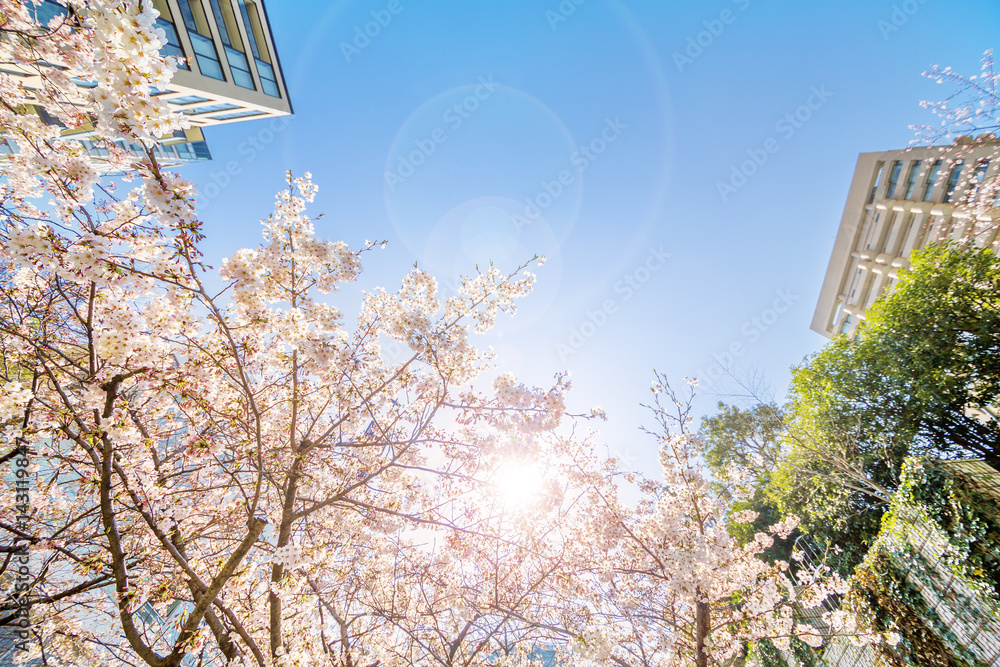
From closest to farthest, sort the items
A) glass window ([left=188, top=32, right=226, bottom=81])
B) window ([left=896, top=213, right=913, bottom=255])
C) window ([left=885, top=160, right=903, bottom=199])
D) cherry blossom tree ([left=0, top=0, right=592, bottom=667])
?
1. cherry blossom tree ([left=0, top=0, right=592, bottom=667])
2. glass window ([left=188, top=32, right=226, bottom=81])
3. window ([left=896, top=213, right=913, bottom=255])
4. window ([left=885, top=160, right=903, bottom=199])

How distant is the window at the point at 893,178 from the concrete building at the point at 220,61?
3344 centimetres

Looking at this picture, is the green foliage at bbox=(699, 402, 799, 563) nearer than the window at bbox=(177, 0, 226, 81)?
No

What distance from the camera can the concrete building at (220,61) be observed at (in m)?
13.0

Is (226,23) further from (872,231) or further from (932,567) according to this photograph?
(872,231)

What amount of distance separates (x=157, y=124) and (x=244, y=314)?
236 centimetres

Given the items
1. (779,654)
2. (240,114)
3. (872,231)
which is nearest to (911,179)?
(872,231)

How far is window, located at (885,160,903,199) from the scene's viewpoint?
64.1 ft

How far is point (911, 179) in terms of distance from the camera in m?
18.7

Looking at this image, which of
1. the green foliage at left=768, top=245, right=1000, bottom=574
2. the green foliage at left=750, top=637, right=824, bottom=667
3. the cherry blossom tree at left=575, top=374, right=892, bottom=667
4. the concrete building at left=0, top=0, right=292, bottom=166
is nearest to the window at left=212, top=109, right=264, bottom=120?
the concrete building at left=0, top=0, right=292, bottom=166

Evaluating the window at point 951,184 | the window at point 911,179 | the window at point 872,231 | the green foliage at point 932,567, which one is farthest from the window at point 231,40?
the window at point 872,231

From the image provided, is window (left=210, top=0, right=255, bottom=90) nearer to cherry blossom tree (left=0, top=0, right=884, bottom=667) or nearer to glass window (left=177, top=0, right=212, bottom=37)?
glass window (left=177, top=0, right=212, bottom=37)

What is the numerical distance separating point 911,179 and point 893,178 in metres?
1.27

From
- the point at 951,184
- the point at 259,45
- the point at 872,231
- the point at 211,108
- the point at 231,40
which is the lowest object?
the point at 951,184

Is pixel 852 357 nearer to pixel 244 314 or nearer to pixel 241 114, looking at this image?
pixel 244 314
